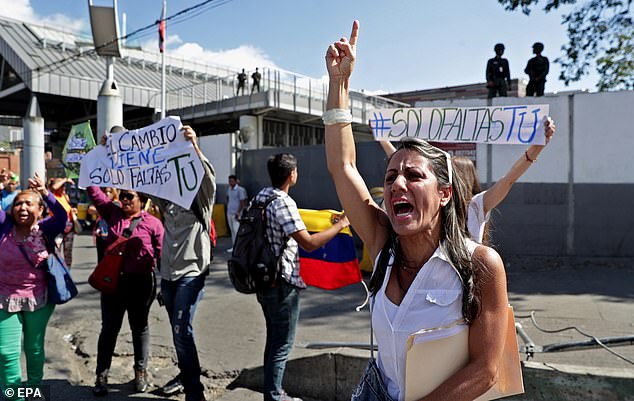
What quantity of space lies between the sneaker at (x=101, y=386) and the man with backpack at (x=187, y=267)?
2.40ft

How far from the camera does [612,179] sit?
9656mm

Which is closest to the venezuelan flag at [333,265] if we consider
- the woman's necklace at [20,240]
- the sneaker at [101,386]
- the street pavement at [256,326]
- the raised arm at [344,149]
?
the street pavement at [256,326]

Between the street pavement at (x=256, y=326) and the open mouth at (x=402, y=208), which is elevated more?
the open mouth at (x=402, y=208)

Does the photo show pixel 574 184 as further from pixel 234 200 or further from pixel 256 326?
pixel 234 200

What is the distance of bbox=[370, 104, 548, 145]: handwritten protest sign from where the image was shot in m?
3.63

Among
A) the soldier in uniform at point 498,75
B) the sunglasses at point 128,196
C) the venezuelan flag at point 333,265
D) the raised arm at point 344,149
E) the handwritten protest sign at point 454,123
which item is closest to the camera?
the raised arm at point 344,149

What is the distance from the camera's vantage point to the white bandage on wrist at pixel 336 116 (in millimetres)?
2121

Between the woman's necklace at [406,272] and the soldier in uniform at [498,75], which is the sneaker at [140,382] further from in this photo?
the soldier in uniform at [498,75]

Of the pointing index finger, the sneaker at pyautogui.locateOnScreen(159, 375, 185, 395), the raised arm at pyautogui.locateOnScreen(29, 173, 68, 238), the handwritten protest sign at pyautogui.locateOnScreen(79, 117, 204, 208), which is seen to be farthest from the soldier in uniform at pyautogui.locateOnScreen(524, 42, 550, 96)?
the raised arm at pyautogui.locateOnScreen(29, 173, 68, 238)

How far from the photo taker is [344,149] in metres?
2.14

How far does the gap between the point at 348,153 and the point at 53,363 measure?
4.18 meters

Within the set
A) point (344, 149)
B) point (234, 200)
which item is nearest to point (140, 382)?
point (344, 149)

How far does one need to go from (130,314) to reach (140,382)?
0.57m

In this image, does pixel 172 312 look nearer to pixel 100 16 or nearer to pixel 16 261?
pixel 16 261
